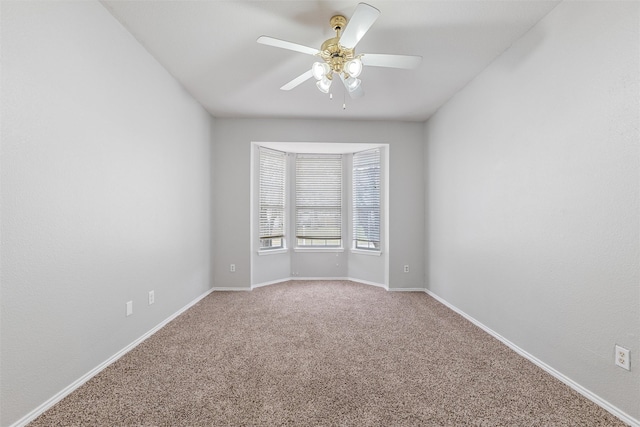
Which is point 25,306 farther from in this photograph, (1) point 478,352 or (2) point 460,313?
(2) point 460,313

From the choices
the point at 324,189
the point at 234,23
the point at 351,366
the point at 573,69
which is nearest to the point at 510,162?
the point at 573,69

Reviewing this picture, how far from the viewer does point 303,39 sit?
2277 mm

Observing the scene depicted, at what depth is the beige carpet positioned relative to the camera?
1554mm

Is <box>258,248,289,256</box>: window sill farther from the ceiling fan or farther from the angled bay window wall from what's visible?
the ceiling fan

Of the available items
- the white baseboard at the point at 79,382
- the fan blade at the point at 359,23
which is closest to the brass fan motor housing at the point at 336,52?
the fan blade at the point at 359,23

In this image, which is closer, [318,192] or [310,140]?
[310,140]

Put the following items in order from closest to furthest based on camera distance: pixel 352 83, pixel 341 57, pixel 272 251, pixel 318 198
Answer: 1. pixel 341 57
2. pixel 352 83
3. pixel 272 251
4. pixel 318 198

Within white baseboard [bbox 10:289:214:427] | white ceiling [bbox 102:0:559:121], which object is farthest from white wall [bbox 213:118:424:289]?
white baseboard [bbox 10:289:214:427]

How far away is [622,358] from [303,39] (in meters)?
3.05

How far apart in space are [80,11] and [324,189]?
12.3 ft

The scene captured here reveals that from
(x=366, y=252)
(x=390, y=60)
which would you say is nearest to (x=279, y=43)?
(x=390, y=60)

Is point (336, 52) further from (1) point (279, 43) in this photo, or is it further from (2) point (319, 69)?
(1) point (279, 43)

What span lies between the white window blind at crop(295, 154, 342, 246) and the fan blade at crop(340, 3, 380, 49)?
10.4 ft

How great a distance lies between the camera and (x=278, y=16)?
2.02 meters
